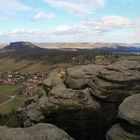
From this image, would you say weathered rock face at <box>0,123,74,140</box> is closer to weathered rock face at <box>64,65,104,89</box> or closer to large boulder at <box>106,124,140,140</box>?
large boulder at <box>106,124,140,140</box>

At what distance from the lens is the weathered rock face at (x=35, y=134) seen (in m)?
31.0

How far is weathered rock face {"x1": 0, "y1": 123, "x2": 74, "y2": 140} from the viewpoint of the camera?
102 ft

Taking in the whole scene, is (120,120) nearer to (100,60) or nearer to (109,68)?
(109,68)

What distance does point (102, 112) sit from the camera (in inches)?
1419

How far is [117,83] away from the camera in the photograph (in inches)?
1361

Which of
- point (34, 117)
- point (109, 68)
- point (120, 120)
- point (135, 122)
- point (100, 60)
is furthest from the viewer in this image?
point (100, 60)

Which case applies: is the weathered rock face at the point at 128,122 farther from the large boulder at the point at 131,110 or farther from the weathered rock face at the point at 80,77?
the weathered rock face at the point at 80,77

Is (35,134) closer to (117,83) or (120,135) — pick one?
(120,135)

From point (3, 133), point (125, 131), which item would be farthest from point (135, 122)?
point (3, 133)

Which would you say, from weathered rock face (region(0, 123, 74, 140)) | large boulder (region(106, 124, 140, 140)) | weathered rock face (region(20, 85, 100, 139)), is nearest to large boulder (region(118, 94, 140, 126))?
large boulder (region(106, 124, 140, 140))

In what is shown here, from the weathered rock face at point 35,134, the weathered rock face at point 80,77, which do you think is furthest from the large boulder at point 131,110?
the weathered rock face at point 80,77

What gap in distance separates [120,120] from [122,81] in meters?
4.81

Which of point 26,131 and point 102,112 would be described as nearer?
point 26,131

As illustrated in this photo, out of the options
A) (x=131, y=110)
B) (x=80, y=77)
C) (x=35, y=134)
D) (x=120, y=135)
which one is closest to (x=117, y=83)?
(x=131, y=110)
